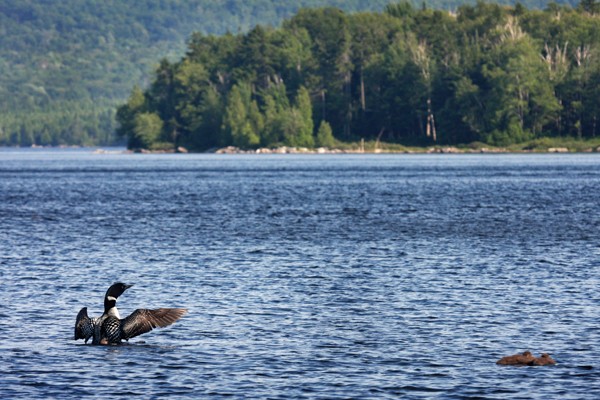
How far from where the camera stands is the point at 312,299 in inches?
1339

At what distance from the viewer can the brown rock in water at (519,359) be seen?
23625 mm

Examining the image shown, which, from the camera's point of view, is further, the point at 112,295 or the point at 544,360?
the point at 112,295

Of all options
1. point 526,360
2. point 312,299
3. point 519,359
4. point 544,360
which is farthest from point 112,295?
point 544,360

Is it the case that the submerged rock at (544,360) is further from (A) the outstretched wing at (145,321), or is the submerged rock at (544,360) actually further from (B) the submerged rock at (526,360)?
(A) the outstretched wing at (145,321)

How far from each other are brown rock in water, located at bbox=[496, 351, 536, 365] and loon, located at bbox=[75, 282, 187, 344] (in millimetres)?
7791

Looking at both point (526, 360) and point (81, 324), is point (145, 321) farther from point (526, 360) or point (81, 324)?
point (526, 360)

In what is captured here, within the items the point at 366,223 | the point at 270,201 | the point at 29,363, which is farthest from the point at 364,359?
the point at 270,201

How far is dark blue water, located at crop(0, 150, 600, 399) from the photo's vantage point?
76.0 feet

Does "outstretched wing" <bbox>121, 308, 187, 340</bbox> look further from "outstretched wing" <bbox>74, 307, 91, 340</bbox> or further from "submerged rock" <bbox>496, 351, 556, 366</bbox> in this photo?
"submerged rock" <bbox>496, 351, 556, 366</bbox>

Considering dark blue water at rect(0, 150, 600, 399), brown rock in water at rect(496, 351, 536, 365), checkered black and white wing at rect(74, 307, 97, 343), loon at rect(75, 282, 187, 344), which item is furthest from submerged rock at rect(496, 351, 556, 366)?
checkered black and white wing at rect(74, 307, 97, 343)

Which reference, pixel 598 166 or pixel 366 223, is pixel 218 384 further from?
pixel 598 166

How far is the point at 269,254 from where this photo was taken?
156ft

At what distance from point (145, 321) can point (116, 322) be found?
742mm

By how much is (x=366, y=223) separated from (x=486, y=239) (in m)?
12.7
